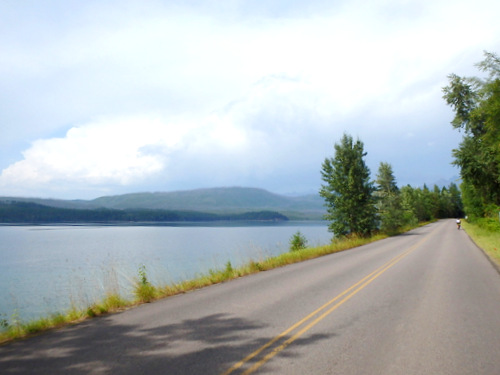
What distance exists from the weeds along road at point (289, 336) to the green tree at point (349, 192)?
25.2m

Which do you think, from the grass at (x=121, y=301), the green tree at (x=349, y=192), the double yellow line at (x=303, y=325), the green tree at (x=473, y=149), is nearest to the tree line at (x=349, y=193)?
the green tree at (x=349, y=192)

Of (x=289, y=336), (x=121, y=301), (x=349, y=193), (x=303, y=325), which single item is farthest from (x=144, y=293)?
(x=349, y=193)

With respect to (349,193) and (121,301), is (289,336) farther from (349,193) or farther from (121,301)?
(349,193)

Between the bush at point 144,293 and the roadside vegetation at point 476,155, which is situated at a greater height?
the roadside vegetation at point 476,155

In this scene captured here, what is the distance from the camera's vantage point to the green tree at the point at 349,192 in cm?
3609

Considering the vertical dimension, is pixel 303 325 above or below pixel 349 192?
below

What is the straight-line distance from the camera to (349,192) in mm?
36469

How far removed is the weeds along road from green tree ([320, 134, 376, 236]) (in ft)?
82.8

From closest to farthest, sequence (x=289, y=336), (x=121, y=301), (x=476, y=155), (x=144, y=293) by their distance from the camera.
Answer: (x=289, y=336), (x=121, y=301), (x=144, y=293), (x=476, y=155)

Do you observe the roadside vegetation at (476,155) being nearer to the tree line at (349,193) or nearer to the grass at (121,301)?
the tree line at (349,193)

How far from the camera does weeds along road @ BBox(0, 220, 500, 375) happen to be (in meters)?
5.06

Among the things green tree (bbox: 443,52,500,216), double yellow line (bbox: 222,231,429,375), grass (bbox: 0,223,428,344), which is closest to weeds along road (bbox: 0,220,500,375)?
double yellow line (bbox: 222,231,429,375)

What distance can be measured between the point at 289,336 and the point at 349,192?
3165 cm

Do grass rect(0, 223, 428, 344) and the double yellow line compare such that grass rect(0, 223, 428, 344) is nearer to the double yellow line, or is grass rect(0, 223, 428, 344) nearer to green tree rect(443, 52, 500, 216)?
the double yellow line
